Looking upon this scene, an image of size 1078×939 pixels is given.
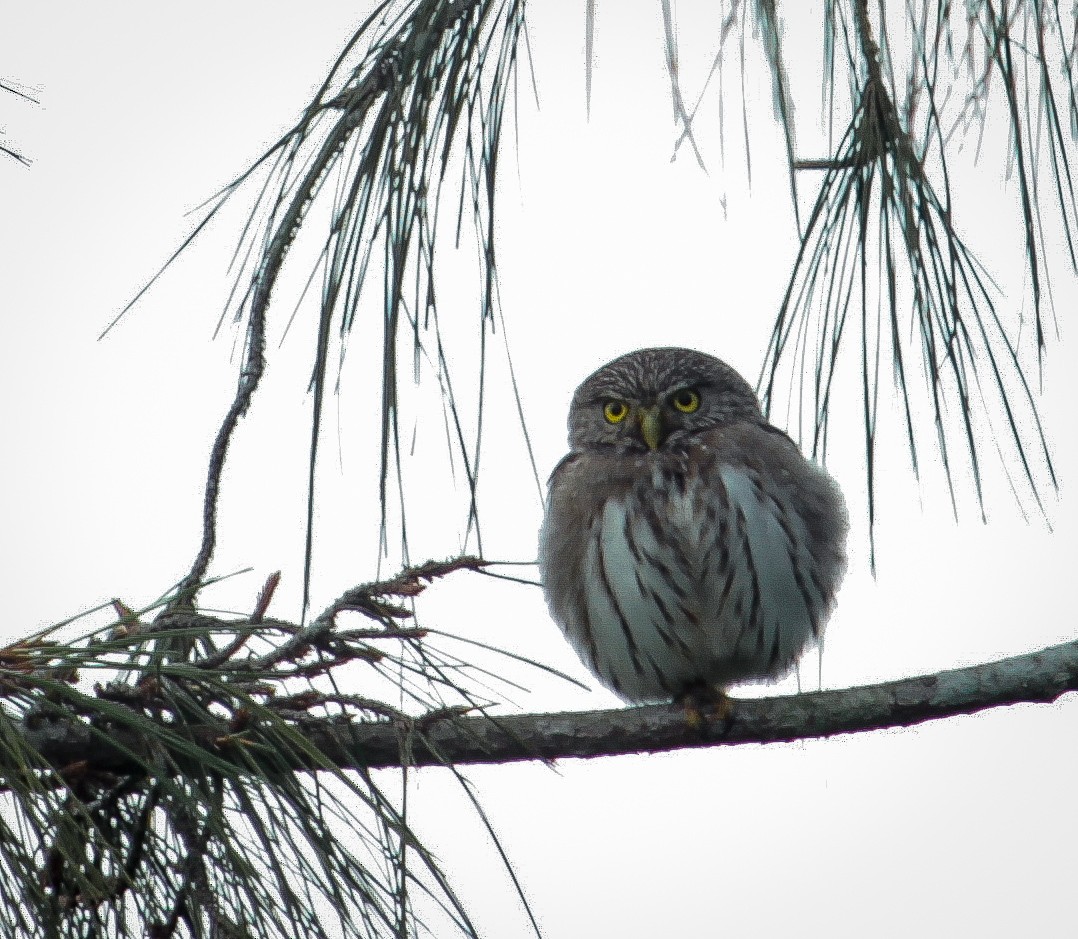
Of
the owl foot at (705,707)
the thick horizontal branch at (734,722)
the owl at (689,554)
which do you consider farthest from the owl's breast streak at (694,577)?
the thick horizontal branch at (734,722)

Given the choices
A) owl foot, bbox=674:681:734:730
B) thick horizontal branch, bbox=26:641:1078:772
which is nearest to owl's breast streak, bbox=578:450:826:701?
owl foot, bbox=674:681:734:730

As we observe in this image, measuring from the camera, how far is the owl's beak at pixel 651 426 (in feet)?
11.8

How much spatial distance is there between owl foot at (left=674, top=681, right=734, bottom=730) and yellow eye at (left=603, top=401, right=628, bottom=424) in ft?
3.21

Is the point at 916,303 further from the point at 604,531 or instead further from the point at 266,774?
the point at 604,531

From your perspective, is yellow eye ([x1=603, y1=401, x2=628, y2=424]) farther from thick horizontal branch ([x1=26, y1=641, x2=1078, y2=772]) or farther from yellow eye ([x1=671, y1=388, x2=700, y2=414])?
thick horizontal branch ([x1=26, y1=641, x2=1078, y2=772])

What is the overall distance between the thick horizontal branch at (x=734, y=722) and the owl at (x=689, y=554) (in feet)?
1.26

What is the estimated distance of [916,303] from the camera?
2020mm

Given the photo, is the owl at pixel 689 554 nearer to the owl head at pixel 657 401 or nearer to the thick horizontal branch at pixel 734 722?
the owl head at pixel 657 401

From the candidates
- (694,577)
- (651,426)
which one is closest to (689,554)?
(694,577)

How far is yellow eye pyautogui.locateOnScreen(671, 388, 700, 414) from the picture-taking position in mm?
3768

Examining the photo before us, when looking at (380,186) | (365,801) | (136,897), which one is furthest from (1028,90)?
(136,897)

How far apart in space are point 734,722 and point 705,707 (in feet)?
0.42

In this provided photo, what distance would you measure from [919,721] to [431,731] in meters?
0.92

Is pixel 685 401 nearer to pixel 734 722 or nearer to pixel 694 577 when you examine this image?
pixel 694 577
